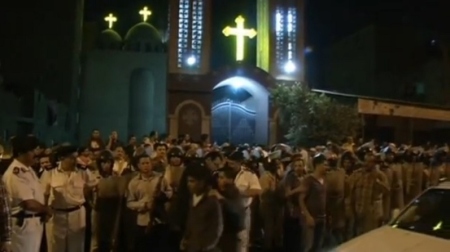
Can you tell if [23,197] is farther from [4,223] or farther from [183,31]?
[183,31]

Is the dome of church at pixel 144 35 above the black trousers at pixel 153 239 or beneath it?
above

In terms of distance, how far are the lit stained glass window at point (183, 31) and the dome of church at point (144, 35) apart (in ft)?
46.2

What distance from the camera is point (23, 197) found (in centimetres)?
733

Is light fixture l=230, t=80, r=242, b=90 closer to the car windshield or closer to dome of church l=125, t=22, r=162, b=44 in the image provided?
dome of church l=125, t=22, r=162, b=44

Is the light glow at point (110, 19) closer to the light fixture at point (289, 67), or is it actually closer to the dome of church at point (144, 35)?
the dome of church at point (144, 35)

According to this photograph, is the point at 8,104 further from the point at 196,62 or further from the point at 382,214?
the point at 382,214

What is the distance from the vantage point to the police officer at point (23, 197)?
7.29 metres

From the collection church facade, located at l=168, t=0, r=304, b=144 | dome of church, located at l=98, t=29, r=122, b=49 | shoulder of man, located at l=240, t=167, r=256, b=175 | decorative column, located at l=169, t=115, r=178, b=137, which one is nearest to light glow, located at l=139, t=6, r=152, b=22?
dome of church, located at l=98, t=29, r=122, b=49

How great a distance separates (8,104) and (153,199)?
12.9m

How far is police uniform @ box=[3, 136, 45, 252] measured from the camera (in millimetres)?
7285

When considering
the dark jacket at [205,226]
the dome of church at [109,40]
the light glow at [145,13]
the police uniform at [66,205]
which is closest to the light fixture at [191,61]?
the dome of church at [109,40]

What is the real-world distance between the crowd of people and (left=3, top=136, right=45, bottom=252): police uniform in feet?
0.04

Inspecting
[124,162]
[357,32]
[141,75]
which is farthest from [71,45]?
[124,162]

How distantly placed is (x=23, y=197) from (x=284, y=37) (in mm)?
22393
